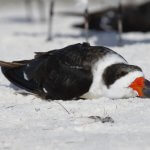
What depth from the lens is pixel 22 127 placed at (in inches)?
196

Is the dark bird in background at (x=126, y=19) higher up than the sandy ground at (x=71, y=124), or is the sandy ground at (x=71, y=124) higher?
the sandy ground at (x=71, y=124)

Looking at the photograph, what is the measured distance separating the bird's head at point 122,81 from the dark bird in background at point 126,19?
6628 mm

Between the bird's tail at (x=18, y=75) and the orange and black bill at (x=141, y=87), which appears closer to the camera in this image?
the orange and black bill at (x=141, y=87)

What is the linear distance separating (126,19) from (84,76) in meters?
7.43

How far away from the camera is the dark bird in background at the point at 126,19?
12.5m

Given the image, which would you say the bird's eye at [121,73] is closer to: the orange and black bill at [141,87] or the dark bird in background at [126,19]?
the orange and black bill at [141,87]

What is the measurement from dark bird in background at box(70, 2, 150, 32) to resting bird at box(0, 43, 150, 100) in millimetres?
6386

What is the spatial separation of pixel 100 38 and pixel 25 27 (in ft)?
9.03

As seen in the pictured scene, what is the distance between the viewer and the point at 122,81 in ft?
18.3

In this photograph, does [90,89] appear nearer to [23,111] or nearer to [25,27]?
[23,111]

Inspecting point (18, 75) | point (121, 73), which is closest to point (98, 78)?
point (121, 73)

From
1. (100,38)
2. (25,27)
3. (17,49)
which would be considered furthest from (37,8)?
(17,49)

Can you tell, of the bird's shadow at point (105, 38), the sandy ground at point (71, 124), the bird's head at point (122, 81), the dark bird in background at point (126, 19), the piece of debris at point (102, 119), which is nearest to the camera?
the sandy ground at point (71, 124)

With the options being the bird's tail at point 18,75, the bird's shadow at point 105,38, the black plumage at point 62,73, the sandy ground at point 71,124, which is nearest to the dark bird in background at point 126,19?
the bird's shadow at point 105,38
